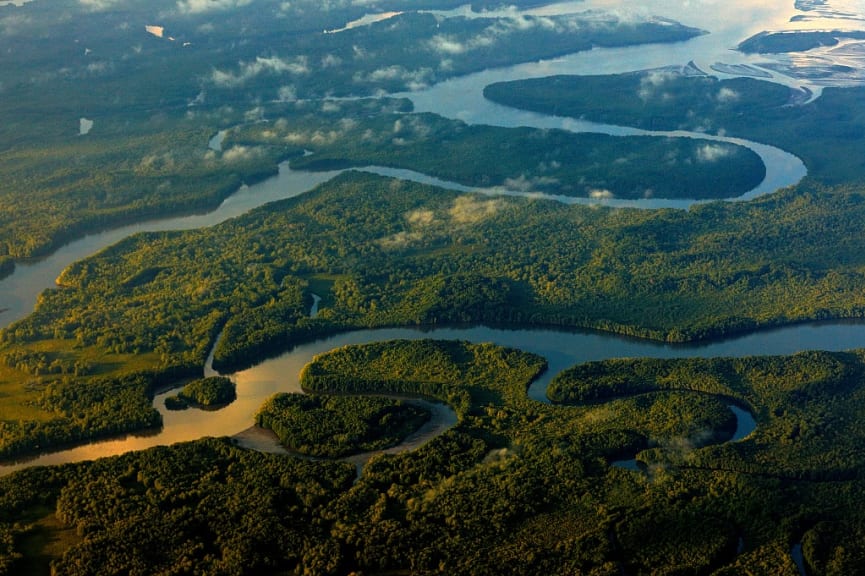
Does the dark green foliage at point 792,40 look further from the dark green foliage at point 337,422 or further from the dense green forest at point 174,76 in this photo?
the dark green foliage at point 337,422

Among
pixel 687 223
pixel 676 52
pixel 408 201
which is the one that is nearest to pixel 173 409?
pixel 408 201

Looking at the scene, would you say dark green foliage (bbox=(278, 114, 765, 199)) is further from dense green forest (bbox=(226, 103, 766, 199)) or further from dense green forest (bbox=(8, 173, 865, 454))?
dense green forest (bbox=(8, 173, 865, 454))

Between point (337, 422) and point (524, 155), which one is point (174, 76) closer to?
point (524, 155)

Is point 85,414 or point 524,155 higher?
point 524,155

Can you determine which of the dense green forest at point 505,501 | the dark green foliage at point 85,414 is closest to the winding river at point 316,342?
the dark green foliage at point 85,414

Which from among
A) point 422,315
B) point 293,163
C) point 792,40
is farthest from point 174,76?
point 792,40

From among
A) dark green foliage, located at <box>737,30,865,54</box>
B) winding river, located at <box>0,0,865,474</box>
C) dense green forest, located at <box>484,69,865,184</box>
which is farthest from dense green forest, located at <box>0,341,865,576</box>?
dark green foliage, located at <box>737,30,865,54</box>

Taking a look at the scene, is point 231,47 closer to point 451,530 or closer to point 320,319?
point 320,319
